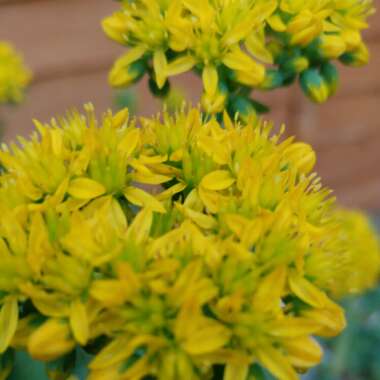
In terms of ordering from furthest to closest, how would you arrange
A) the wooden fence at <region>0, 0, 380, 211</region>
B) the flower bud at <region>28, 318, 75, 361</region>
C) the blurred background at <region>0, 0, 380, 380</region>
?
the wooden fence at <region>0, 0, 380, 211</region> < the blurred background at <region>0, 0, 380, 380</region> < the flower bud at <region>28, 318, 75, 361</region>

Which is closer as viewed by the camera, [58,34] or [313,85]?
[313,85]

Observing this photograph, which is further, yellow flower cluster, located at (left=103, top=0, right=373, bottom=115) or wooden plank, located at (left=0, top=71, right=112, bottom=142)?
wooden plank, located at (left=0, top=71, right=112, bottom=142)

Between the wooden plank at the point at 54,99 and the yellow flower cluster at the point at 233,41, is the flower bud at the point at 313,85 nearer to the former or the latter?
the yellow flower cluster at the point at 233,41

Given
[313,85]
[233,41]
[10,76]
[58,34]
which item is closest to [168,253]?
[233,41]

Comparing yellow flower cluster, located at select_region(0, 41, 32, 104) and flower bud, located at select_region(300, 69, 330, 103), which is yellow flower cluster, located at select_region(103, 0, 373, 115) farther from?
yellow flower cluster, located at select_region(0, 41, 32, 104)

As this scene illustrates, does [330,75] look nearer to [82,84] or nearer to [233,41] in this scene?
[233,41]

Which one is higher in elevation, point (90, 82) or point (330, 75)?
point (330, 75)

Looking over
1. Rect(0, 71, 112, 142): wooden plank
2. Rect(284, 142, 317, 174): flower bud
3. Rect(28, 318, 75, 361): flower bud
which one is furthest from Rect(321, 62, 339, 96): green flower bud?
Rect(0, 71, 112, 142): wooden plank
